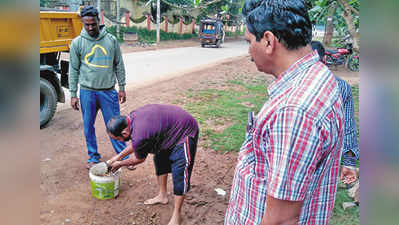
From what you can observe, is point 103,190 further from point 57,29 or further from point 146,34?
point 146,34

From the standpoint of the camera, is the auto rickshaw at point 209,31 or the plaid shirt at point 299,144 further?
the auto rickshaw at point 209,31

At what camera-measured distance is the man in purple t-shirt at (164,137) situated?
2633mm

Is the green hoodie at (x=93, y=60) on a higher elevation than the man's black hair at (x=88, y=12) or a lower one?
lower

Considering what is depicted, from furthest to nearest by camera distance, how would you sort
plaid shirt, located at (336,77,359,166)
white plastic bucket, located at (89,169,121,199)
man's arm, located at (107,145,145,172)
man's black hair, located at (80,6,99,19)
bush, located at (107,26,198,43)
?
bush, located at (107,26,198,43), man's black hair, located at (80,6,99,19), white plastic bucket, located at (89,169,121,199), man's arm, located at (107,145,145,172), plaid shirt, located at (336,77,359,166)

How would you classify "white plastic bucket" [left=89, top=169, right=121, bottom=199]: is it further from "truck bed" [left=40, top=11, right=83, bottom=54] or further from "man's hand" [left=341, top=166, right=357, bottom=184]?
"truck bed" [left=40, top=11, right=83, bottom=54]

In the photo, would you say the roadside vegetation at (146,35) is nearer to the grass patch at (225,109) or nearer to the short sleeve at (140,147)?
the grass patch at (225,109)

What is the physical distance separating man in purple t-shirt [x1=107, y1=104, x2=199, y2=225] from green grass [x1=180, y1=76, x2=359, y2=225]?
→ 1.48m

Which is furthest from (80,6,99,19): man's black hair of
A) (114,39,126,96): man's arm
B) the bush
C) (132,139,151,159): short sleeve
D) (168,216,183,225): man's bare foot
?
the bush

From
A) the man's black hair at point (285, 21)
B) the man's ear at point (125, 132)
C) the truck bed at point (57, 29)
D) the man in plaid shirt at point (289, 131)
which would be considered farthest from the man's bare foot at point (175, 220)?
the truck bed at point (57, 29)

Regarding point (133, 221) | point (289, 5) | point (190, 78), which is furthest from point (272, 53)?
point (190, 78)

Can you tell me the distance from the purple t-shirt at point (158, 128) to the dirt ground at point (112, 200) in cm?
80

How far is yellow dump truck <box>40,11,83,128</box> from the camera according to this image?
5.37m
